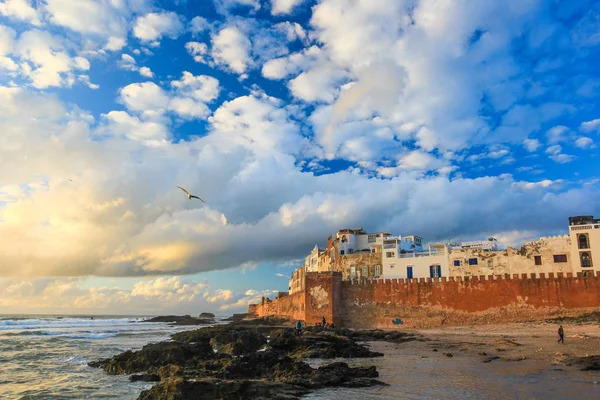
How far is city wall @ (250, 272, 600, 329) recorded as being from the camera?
114ft

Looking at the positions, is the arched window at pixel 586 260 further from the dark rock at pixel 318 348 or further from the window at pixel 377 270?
the dark rock at pixel 318 348

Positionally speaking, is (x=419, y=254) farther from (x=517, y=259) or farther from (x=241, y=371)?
(x=241, y=371)

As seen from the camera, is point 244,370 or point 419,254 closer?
point 244,370

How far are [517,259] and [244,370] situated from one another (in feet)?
114

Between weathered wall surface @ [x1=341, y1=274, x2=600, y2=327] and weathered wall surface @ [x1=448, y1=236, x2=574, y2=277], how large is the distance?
5.12 m

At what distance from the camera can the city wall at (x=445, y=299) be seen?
34.6 metres

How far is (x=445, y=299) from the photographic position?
130ft

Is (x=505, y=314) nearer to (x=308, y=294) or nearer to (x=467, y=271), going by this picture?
(x=467, y=271)

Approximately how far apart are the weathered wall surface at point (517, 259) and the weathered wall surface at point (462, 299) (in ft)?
16.8

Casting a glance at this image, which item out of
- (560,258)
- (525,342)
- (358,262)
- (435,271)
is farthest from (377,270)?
(525,342)

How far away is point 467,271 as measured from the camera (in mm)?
44500

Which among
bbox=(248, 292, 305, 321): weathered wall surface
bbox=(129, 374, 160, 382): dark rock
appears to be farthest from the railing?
bbox=(129, 374, 160, 382): dark rock

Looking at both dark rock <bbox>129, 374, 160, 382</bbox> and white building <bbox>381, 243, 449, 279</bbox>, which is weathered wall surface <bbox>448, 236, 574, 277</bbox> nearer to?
white building <bbox>381, 243, 449, 279</bbox>

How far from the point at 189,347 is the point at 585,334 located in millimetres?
22376
